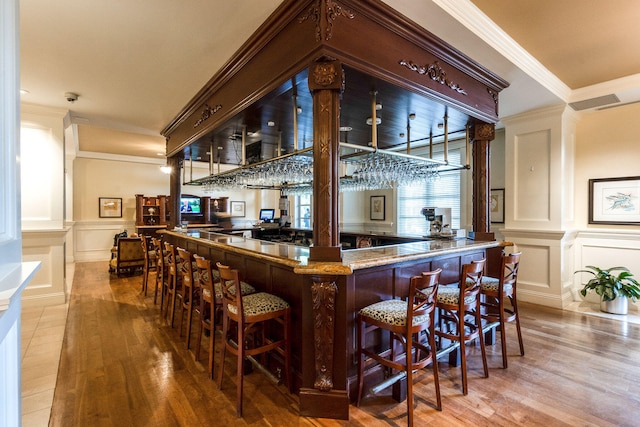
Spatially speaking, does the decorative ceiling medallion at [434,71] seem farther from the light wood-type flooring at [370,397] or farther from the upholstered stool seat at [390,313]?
the light wood-type flooring at [370,397]

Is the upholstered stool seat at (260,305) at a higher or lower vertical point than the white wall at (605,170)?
lower

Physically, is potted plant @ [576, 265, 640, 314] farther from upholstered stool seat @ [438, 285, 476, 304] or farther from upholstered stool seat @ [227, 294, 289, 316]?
upholstered stool seat @ [227, 294, 289, 316]

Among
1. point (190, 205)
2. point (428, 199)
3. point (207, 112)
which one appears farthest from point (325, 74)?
point (190, 205)

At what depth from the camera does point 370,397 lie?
229 cm

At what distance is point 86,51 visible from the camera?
9.61 feet

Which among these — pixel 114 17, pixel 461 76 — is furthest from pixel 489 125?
pixel 114 17

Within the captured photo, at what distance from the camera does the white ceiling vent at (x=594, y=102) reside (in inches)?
158

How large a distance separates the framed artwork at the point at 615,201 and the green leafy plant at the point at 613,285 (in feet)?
2.39

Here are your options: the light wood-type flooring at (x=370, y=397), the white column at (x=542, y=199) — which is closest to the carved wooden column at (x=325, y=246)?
the light wood-type flooring at (x=370, y=397)

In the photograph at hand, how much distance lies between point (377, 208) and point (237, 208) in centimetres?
524

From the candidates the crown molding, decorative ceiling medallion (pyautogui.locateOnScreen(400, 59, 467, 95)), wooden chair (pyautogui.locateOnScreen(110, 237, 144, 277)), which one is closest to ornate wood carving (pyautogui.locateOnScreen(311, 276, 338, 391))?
decorative ceiling medallion (pyautogui.locateOnScreen(400, 59, 467, 95))

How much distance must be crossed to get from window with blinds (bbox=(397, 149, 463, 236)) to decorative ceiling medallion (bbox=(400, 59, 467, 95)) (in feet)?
10.8

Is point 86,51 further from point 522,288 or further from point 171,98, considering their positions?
point 522,288

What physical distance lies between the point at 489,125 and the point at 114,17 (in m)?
3.85
